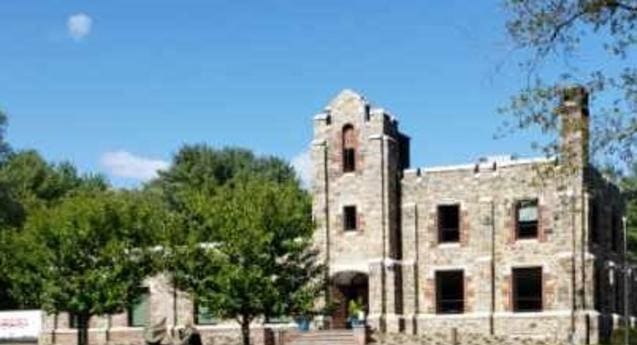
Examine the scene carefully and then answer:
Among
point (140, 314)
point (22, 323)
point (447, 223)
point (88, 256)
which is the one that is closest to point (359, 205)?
point (447, 223)

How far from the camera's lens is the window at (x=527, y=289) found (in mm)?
51188

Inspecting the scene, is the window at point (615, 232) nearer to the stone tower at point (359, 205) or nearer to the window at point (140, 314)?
the stone tower at point (359, 205)

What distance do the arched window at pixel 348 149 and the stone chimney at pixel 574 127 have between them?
3058 cm

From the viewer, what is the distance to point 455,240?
53.1 metres

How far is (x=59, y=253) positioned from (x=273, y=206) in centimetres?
991

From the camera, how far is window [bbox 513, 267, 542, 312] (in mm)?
51188

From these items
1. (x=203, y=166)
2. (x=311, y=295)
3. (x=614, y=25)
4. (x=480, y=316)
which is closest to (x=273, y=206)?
(x=311, y=295)

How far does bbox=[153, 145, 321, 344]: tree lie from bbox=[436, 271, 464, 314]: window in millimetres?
6155

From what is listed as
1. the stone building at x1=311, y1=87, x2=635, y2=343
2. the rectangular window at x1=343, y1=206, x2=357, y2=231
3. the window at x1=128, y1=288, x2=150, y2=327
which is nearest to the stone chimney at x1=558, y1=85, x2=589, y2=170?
the stone building at x1=311, y1=87, x2=635, y2=343

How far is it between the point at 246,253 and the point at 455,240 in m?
10.1

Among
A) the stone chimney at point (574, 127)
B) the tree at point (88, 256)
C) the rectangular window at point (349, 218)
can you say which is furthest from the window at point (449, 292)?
the stone chimney at point (574, 127)

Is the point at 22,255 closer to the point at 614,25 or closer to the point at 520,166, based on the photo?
the point at 520,166

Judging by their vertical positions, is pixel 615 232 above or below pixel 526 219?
below

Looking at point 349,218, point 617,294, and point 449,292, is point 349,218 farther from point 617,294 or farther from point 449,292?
point 617,294
